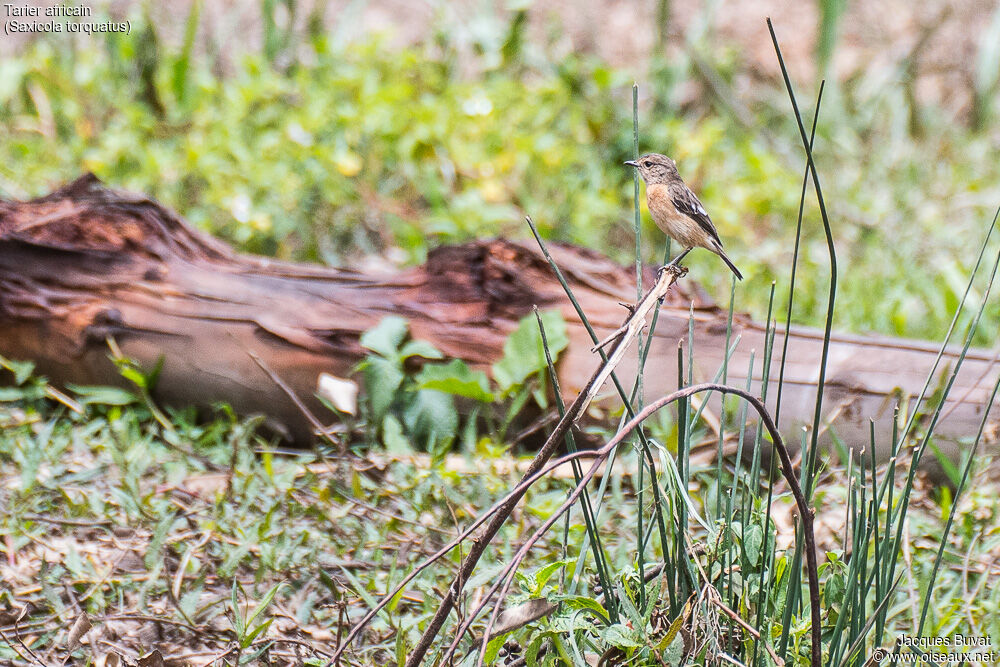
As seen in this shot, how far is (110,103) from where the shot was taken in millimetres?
5250

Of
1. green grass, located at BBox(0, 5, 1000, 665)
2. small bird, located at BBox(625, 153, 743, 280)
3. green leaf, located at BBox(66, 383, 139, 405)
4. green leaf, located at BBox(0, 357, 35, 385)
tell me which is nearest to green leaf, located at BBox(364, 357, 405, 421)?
green grass, located at BBox(0, 5, 1000, 665)

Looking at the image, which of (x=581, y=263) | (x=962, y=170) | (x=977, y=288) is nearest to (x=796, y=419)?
(x=581, y=263)

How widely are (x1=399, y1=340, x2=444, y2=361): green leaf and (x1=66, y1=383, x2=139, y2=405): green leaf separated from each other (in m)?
0.89

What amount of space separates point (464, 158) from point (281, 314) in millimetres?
1870

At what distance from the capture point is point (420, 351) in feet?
9.13

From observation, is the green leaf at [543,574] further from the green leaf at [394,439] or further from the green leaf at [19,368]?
the green leaf at [19,368]

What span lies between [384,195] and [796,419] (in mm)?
2633

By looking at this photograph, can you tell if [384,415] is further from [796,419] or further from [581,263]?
[796,419]

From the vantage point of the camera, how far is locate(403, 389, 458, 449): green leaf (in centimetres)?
275

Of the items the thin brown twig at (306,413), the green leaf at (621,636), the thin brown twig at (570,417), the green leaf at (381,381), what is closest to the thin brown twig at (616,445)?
the thin brown twig at (570,417)

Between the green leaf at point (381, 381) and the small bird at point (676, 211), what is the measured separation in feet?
4.73

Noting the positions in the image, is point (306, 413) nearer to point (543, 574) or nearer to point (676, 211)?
point (543, 574)

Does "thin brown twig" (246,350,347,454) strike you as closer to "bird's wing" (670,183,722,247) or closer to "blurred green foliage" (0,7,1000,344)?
"bird's wing" (670,183,722,247)

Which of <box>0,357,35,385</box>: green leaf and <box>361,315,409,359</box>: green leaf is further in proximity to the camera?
<box>0,357,35,385</box>: green leaf
